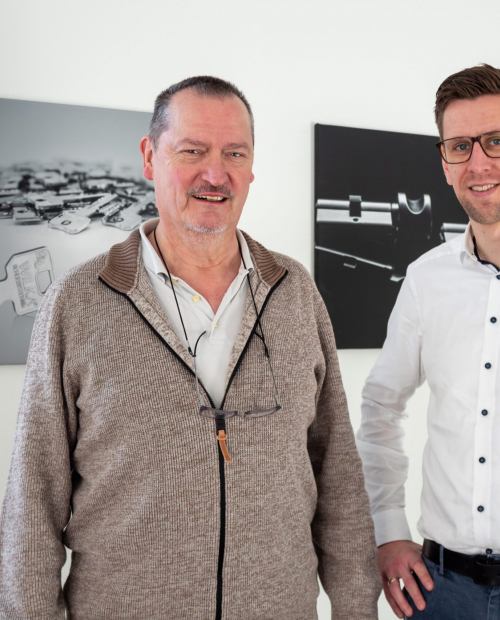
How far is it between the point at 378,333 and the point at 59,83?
1.56 m

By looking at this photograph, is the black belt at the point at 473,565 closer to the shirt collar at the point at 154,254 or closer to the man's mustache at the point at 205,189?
the shirt collar at the point at 154,254

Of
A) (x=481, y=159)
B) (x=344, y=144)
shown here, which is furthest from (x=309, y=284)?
(x=344, y=144)

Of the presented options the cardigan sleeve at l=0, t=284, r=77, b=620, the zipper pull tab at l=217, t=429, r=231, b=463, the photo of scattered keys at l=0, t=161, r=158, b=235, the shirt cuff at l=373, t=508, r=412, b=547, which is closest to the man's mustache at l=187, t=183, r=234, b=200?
the cardigan sleeve at l=0, t=284, r=77, b=620

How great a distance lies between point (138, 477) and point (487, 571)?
0.81 metres

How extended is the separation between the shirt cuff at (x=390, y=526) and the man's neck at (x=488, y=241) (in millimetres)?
724

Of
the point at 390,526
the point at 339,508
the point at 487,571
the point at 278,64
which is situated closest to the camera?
the point at 487,571

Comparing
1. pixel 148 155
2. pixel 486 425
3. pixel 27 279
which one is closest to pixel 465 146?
pixel 486 425

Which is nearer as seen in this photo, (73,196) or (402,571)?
(402,571)

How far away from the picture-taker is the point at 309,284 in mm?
1581

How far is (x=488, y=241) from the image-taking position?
1.53 meters

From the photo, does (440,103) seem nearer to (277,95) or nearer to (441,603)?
(277,95)

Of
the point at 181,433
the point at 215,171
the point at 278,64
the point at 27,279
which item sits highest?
the point at 278,64

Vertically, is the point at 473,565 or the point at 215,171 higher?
the point at 215,171

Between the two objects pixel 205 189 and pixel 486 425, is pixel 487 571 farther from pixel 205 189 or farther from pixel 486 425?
pixel 205 189
